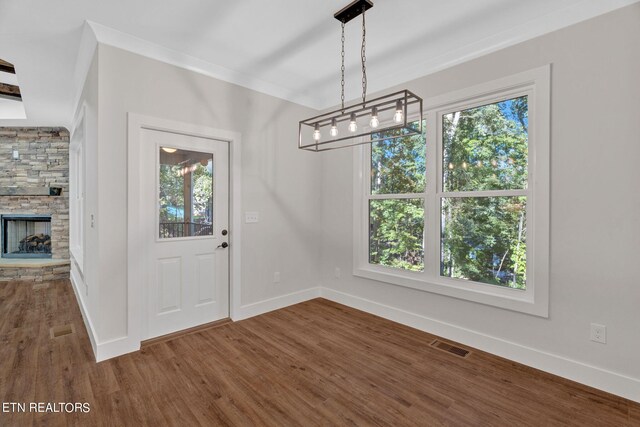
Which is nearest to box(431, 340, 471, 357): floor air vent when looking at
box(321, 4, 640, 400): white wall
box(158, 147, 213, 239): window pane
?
box(321, 4, 640, 400): white wall

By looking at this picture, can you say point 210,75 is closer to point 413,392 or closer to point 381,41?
point 381,41

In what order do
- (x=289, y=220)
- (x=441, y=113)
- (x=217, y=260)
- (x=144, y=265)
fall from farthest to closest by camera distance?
1. (x=289, y=220)
2. (x=217, y=260)
3. (x=441, y=113)
4. (x=144, y=265)

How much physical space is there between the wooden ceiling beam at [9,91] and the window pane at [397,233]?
531cm

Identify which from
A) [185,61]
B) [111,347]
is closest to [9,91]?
[185,61]

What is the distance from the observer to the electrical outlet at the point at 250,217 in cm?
357

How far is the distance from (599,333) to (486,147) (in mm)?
1663

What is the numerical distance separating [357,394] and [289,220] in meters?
2.30

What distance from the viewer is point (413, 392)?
2166mm

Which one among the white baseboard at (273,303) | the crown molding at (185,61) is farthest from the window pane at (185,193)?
the white baseboard at (273,303)

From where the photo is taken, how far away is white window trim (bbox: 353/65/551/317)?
96.3 inches

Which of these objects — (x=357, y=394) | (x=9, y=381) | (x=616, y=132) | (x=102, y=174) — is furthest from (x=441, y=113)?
(x=9, y=381)

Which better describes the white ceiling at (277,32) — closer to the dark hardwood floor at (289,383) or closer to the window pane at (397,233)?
the window pane at (397,233)

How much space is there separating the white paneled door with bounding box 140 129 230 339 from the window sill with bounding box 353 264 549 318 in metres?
1.77

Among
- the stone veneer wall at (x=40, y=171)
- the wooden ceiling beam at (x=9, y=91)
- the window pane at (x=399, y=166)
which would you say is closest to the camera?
the window pane at (x=399, y=166)
